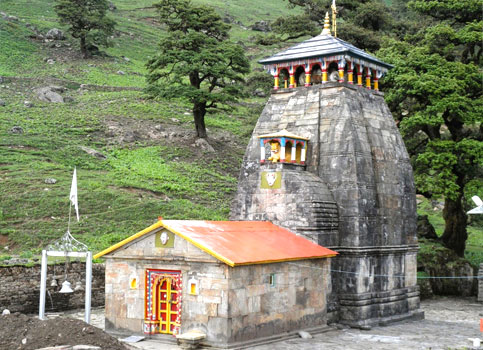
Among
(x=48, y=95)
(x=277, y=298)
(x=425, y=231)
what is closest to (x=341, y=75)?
(x=277, y=298)

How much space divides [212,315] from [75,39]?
50541 mm

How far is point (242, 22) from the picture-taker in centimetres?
8788

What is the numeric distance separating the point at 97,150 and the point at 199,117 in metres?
6.77

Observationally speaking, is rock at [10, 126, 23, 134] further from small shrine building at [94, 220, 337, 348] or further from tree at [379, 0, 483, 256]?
small shrine building at [94, 220, 337, 348]

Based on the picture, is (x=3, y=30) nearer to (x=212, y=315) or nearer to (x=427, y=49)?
(x=427, y=49)

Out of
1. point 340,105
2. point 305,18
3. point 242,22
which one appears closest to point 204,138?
point 305,18

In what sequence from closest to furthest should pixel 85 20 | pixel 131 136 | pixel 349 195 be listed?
1. pixel 349 195
2. pixel 131 136
3. pixel 85 20

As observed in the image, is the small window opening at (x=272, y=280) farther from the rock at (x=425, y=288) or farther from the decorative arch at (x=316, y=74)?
the rock at (x=425, y=288)

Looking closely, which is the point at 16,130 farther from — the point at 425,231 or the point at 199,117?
the point at 425,231

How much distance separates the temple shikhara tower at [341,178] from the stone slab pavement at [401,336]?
0.78 m

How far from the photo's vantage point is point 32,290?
2006 cm

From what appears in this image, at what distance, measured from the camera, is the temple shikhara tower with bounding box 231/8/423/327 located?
19188mm

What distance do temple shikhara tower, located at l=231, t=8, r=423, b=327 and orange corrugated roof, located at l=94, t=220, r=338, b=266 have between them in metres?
0.78

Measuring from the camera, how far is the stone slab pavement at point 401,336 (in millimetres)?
15891
